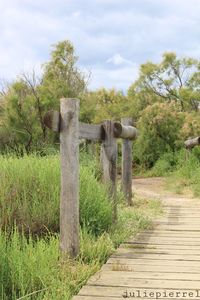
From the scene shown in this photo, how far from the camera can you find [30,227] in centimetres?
547

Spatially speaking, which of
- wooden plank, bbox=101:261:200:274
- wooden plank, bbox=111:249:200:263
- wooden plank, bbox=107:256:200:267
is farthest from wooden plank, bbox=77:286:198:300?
wooden plank, bbox=111:249:200:263

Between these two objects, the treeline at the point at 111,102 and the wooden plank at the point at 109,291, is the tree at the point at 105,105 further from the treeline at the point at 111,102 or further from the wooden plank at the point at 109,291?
the wooden plank at the point at 109,291

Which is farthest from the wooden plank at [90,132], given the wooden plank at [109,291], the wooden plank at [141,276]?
the wooden plank at [109,291]

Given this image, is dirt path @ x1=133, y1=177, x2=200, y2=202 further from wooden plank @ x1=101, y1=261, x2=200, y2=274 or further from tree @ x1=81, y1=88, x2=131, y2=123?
wooden plank @ x1=101, y1=261, x2=200, y2=274

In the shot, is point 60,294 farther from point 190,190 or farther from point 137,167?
point 137,167

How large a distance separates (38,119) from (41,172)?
10.2m

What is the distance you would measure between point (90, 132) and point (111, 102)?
888 inches

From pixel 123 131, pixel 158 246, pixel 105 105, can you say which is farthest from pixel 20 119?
pixel 158 246

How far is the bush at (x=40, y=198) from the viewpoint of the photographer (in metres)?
5.54

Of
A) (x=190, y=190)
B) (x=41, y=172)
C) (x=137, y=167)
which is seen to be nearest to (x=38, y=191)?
(x=41, y=172)

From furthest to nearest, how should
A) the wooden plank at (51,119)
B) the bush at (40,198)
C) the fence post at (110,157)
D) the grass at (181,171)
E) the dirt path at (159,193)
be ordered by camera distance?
the grass at (181,171), the dirt path at (159,193), the fence post at (110,157), the bush at (40,198), the wooden plank at (51,119)

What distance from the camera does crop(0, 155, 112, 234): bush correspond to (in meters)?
5.54

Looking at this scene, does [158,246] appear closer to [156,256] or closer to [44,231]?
[156,256]

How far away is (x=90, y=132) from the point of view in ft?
19.4
